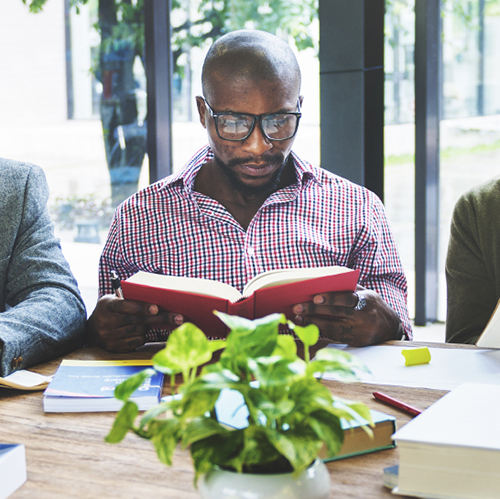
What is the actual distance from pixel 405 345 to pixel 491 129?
2588 millimetres

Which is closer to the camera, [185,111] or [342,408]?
[342,408]

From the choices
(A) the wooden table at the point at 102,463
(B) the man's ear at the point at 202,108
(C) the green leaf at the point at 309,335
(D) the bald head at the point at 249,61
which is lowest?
(A) the wooden table at the point at 102,463

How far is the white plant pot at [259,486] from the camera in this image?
1.61 ft

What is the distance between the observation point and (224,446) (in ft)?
1.67

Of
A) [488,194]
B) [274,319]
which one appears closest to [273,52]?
[488,194]

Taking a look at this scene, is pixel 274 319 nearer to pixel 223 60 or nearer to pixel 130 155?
pixel 223 60

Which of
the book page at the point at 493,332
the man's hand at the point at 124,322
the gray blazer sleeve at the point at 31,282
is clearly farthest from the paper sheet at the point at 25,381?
the book page at the point at 493,332

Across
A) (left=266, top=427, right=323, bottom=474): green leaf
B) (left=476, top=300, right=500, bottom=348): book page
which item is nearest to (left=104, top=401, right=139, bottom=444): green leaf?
(left=266, top=427, right=323, bottom=474): green leaf

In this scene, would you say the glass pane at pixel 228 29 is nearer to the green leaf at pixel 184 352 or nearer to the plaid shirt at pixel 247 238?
the plaid shirt at pixel 247 238

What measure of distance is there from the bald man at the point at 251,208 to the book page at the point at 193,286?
0.43 metres

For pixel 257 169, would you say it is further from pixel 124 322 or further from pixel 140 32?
pixel 140 32

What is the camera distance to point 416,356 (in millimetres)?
1117

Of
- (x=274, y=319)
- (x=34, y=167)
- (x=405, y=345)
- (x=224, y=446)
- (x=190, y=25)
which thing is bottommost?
(x=405, y=345)

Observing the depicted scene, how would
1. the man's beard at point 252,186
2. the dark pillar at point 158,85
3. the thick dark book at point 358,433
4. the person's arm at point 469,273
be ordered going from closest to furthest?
the thick dark book at point 358,433 → the person's arm at point 469,273 → the man's beard at point 252,186 → the dark pillar at point 158,85
